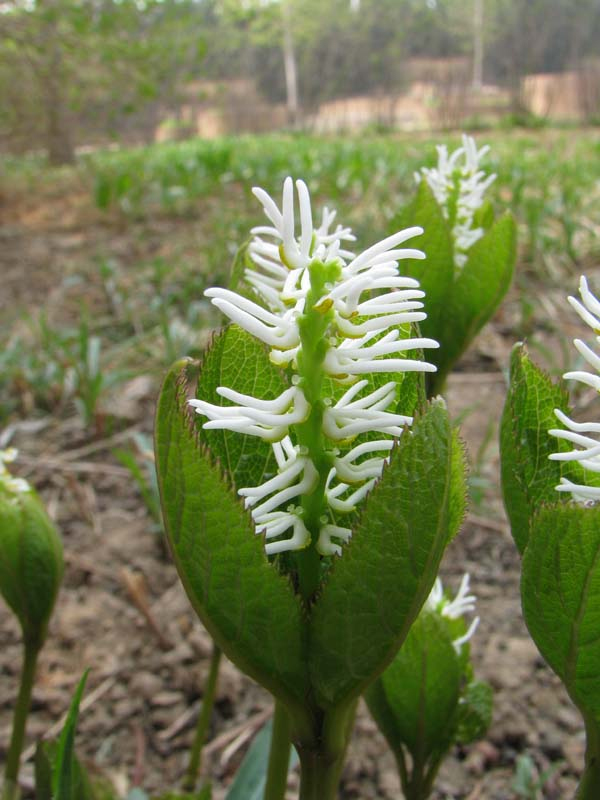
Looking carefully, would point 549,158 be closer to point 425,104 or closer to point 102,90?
point 102,90

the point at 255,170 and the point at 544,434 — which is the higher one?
the point at 544,434

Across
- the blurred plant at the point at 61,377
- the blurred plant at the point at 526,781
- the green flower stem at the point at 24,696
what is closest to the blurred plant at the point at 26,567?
the green flower stem at the point at 24,696

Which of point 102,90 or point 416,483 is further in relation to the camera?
point 102,90

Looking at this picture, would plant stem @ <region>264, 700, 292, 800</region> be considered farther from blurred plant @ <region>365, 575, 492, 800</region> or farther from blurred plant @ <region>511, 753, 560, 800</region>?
blurred plant @ <region>511, 753, 560, 800</region>

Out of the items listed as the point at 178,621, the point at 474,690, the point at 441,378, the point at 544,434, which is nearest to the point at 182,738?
the point at 178,621

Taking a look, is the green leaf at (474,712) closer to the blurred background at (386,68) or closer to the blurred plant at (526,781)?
the blurred plant at (526,781)

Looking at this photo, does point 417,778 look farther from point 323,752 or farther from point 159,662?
point 159,662
